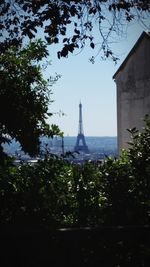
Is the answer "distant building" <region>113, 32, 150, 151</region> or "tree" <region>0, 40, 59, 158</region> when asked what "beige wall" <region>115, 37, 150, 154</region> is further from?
"tree" <region>0, 40, 59, 158</region>

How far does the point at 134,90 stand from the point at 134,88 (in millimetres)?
171

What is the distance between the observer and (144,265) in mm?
4617

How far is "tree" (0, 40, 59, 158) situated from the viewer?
7117mm

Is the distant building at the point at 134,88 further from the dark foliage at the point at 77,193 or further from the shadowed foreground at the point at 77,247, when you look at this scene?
the shadowed foreground at the point at 77,247

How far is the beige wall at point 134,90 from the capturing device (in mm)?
28578

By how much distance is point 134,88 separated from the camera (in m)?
30.2

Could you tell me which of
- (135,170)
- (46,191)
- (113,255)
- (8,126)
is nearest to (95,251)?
(113,255)

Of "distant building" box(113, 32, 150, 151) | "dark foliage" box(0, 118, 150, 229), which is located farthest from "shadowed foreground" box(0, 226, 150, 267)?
"distant building" box(113, 32, 150, 151)

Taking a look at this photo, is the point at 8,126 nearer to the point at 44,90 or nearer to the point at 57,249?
the point at 44,90

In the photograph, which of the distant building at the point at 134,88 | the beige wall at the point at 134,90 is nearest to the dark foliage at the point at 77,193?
the distant building at the point at 134,88

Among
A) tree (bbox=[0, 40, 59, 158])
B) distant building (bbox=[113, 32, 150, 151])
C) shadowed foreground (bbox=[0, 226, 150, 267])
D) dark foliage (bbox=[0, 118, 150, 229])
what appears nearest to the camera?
shadowed foreground (bbox=[0, 226, 150, 267])

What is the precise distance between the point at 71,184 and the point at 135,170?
106 centimetres

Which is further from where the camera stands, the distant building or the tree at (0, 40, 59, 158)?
the distant building

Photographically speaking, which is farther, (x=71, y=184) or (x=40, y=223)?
(x=71, y=184)
